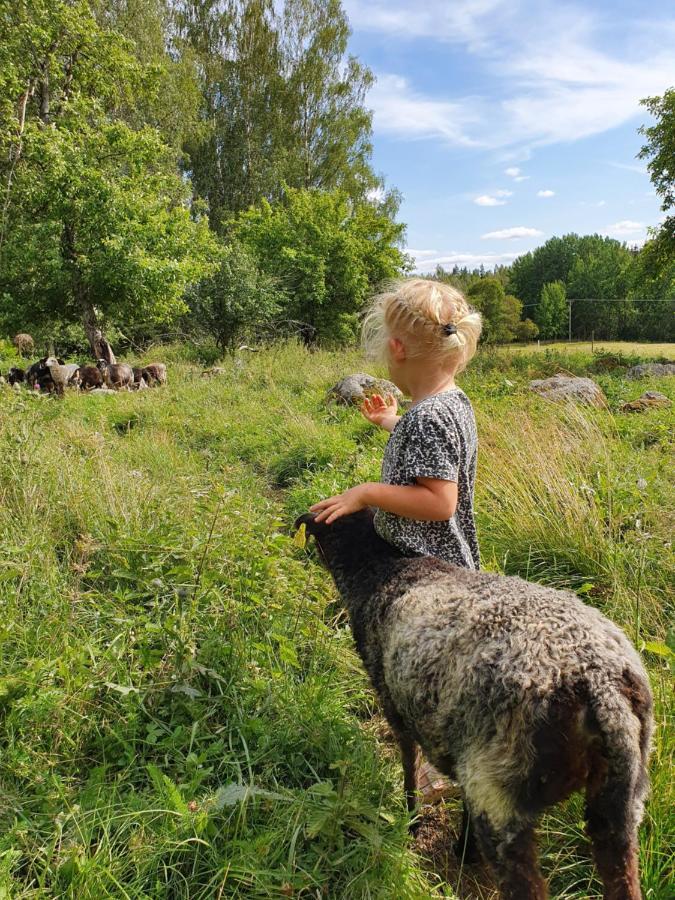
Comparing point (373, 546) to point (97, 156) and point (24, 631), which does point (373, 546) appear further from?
point (97, 156)

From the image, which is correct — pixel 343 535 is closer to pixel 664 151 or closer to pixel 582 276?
pixel 664 151

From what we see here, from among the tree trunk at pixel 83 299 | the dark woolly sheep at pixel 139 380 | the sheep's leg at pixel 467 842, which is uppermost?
the tree trunk at pixel 83 299

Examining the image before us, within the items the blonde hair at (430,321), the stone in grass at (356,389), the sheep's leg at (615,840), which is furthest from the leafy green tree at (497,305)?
the sheep's leg at (615,840)

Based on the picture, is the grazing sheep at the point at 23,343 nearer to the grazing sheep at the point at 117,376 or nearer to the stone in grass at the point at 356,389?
the grazing sheep at the point at 117,376

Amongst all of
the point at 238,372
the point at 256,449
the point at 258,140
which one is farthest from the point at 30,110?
the point at 256,449

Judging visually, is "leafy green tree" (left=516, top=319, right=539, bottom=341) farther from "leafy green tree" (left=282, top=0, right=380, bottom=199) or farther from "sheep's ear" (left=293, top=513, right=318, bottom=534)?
"sheep's ear" (left=293, top=513, right=318, bottom=534)

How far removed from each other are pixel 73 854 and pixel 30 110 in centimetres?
2111

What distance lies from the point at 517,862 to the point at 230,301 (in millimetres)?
17549

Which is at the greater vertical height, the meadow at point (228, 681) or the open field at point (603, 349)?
the open field at point (603, 349)

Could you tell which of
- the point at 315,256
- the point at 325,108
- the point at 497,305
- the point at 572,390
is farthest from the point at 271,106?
the point at 497,305

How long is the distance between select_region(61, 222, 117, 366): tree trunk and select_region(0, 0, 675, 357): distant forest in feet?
0.13

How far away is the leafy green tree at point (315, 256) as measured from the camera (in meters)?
22.9

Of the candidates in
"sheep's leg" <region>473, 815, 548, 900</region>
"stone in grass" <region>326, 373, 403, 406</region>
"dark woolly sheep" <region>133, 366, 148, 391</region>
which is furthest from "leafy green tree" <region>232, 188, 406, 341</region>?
"sheep's leg" <region>473, 815, 548, 900</region>

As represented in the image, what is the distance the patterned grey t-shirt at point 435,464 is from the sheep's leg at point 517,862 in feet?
3.02
